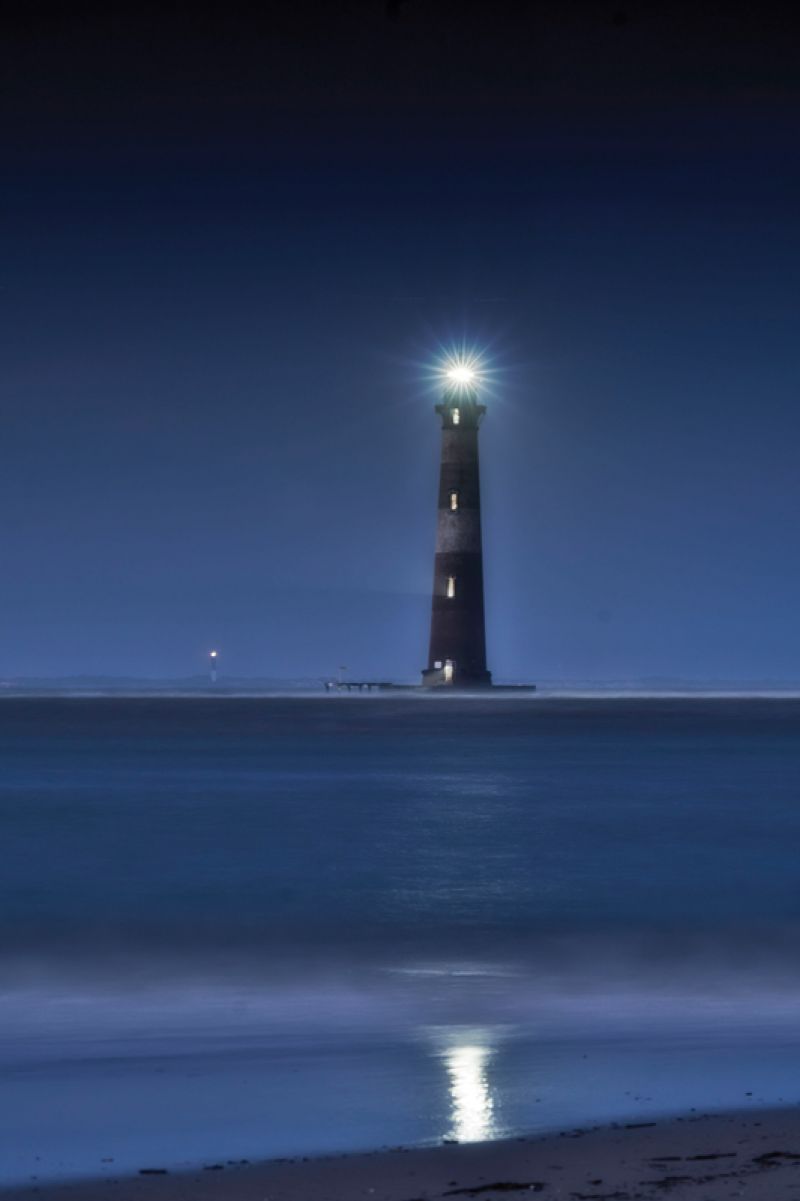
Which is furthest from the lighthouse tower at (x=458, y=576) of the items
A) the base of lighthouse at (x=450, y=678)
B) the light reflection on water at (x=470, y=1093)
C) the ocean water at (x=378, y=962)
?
the light reflection on water at (x=470, y=1093)

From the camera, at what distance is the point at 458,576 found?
6341 cm

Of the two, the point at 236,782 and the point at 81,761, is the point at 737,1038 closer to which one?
the point at 236,782

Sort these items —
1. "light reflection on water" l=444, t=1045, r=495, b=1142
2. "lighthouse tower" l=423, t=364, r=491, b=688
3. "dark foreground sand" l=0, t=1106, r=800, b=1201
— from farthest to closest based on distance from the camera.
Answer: "lighthouse tower" l=423, t=364, r=491, b=688
"light reflection on water" l=444, t=1045, r=495, b=1142
"dark foreground sand" l=0, t=1106, r=800, b=1201

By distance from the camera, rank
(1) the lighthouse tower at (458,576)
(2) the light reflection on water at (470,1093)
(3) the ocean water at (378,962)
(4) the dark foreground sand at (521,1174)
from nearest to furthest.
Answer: (4) the dark foreground sand at (521,1174) → (2) the light reflection on water at (470,1093) → (3) the ocean water at (378,962) → (1) the lighthouse tower at (458,576)

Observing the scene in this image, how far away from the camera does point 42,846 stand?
23.9m

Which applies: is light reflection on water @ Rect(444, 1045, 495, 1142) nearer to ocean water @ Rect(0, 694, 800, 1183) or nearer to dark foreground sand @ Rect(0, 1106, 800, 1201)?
ocean water @ Rect(0, 694, 800, 1183)

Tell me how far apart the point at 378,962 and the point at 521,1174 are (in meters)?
7.20

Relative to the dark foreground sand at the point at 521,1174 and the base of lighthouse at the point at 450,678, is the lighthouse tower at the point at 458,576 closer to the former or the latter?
the base of lighthouse at the point at 450,678

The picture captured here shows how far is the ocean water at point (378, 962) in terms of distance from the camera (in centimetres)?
671

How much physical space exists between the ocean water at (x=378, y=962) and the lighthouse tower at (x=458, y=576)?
2670 centimetres

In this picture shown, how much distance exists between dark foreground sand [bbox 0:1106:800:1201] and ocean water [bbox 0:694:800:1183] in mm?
298

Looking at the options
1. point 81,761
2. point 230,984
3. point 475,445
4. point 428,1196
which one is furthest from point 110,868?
point 475,445

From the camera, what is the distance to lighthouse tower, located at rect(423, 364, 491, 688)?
6353 cm

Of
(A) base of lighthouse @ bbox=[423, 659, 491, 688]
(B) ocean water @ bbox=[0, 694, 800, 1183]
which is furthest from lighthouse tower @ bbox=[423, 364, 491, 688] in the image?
(B) ocean water @ bbox=[0, 694, 800, 1183]
